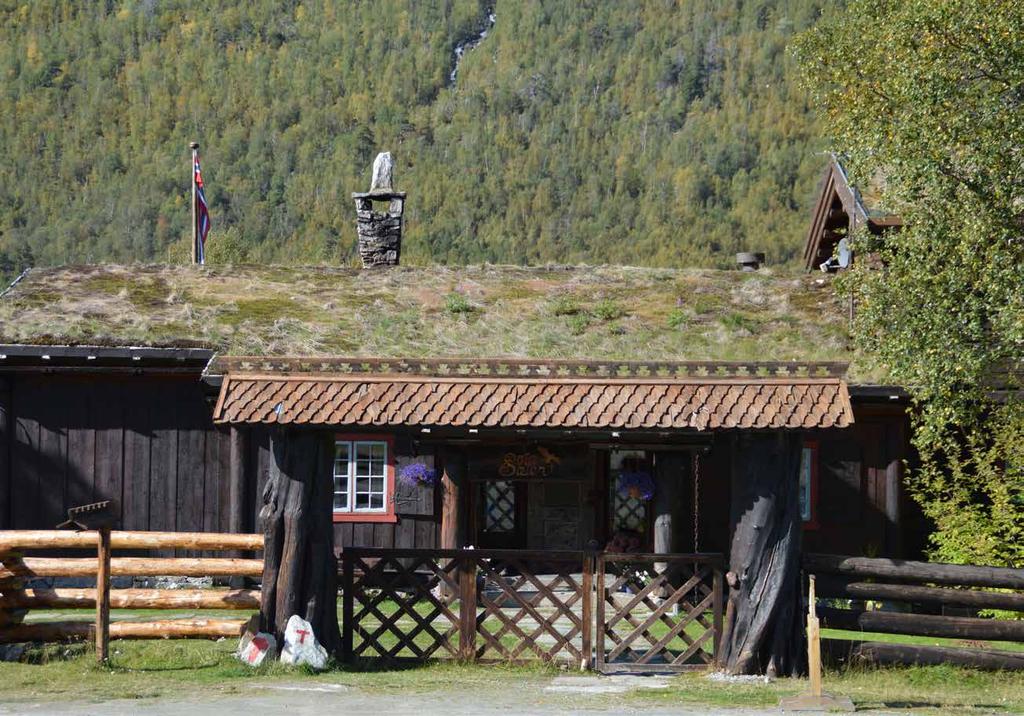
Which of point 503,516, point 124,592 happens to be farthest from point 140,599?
point 503,516

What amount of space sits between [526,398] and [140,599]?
4688 mm

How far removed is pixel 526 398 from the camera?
14305mm

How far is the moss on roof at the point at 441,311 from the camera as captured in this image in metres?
21.7

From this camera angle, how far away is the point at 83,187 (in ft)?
363

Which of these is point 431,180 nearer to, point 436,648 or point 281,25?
point 281,25

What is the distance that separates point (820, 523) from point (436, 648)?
851 cm

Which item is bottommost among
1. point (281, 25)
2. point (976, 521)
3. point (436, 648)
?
point (436, 648)

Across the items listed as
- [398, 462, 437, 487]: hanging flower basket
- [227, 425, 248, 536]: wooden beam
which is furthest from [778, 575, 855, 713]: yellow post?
[227, 425, 248, 536]: wooden beam

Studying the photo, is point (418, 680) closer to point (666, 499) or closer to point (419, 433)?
point (419, 433)

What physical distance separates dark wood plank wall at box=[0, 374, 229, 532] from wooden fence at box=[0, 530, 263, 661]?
5533 millimetres

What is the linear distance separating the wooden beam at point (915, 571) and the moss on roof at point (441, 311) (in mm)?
7404

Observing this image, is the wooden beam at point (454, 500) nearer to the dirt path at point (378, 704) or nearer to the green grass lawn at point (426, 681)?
the green grass lawn at point (426, 681)

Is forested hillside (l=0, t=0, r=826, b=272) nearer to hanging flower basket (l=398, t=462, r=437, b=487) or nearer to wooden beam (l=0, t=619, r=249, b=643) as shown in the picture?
hanging flower basket (l=398, t=462, r=437, b=487)

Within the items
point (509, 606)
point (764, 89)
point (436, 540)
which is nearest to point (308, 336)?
point (436, 540)
